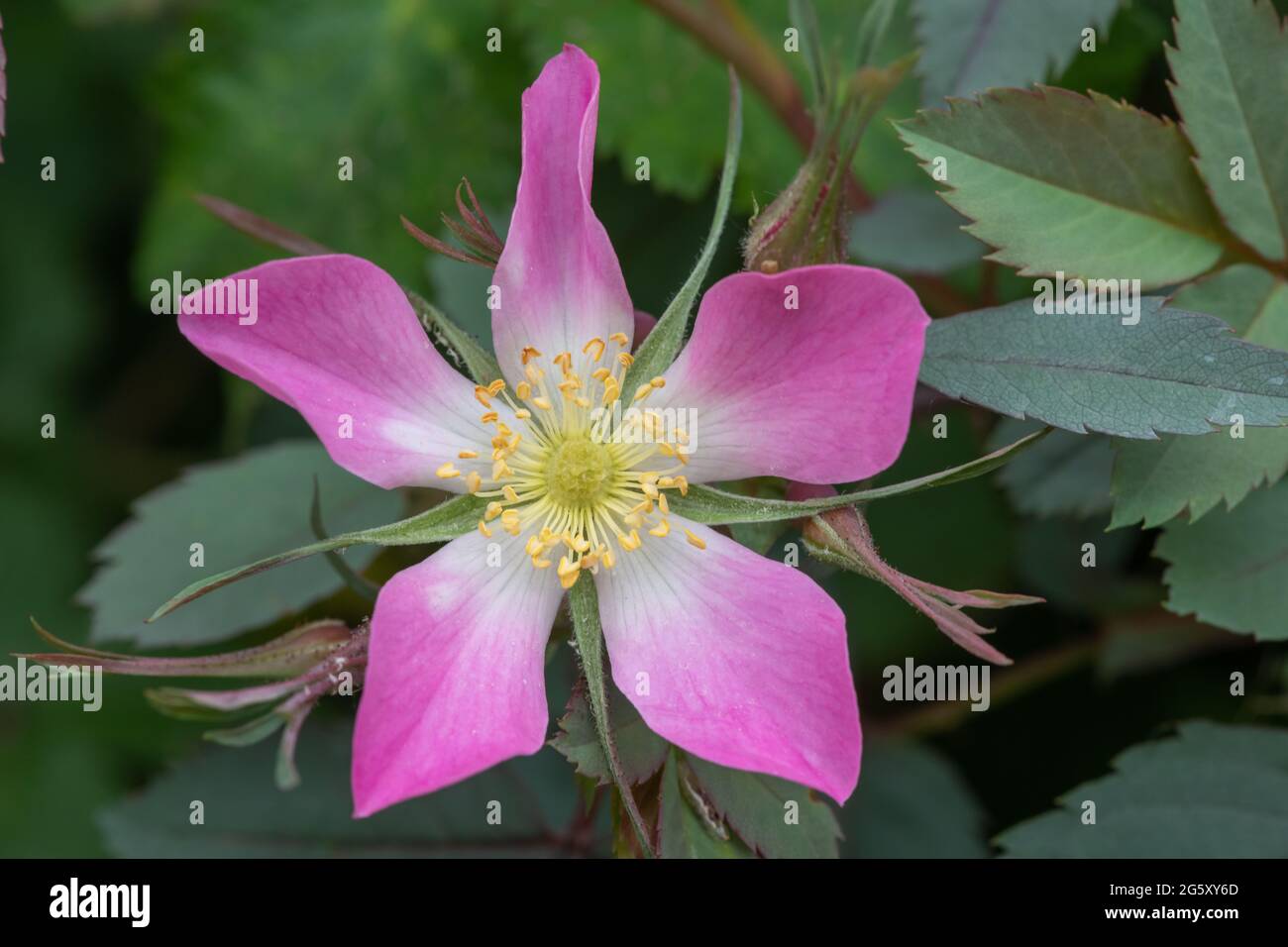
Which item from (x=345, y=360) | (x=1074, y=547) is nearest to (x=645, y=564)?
(x=345, y=360)

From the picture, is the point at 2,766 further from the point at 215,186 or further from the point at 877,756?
the point at 877,756

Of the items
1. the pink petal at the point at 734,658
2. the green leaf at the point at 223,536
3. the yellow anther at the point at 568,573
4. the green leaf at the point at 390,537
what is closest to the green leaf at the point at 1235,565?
the pink petal at the point at 734,658

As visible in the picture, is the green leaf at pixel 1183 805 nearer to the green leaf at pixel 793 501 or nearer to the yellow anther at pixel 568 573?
the green leaf at pixel 793 501

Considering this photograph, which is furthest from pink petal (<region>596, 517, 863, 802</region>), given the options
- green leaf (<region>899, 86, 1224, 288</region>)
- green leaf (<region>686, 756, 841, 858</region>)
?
green leaf (<region>899, 86, 1224, 288</region>)

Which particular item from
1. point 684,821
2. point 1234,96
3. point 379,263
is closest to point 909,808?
point 684,821

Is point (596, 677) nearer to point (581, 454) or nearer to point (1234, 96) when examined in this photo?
point (581, 454)
